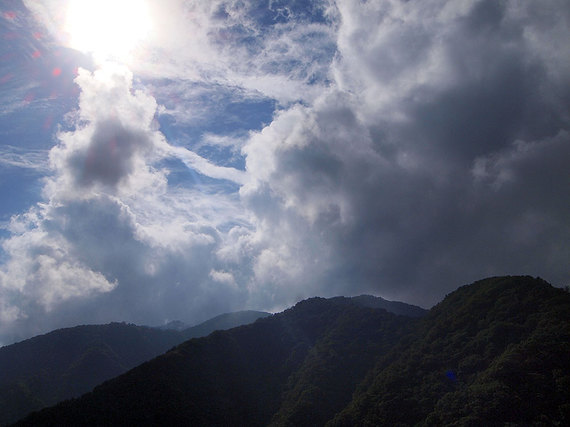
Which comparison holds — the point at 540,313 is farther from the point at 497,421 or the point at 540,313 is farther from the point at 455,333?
the point at 497,421

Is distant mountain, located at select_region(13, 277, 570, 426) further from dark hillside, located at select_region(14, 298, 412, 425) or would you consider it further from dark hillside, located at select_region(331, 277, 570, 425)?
dark hillside, located at select_region(14, 298, 412, 425)

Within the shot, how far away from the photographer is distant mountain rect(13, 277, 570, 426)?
90.3 meters

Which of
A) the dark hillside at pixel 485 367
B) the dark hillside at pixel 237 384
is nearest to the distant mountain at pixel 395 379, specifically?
the dark hillside at pixel 485 367

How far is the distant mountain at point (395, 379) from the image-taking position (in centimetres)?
9031

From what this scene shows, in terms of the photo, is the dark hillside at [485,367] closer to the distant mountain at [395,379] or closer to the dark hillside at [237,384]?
the distant mountain at [395,379]

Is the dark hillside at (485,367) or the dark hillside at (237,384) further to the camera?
the dark hillside at (237,384)

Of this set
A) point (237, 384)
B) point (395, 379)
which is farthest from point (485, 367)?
point (237, 384)

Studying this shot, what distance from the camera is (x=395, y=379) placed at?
121812mm

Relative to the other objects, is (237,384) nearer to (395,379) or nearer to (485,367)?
(395,379)

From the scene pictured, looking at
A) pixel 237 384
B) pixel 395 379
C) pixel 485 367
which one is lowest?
pixel 395 379

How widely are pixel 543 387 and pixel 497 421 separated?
554 inches

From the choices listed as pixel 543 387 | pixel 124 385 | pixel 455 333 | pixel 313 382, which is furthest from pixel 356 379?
pixel 124 385

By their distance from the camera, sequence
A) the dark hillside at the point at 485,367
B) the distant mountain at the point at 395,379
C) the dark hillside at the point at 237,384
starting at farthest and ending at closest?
the dark hillside at the point at 237,384
the distant mountain at the point at 395,379
the dark hillside at the point at 485,367

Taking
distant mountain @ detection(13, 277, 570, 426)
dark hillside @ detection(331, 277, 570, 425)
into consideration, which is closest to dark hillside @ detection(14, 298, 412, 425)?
distant mountain @ detection(13, 277, 570, 426)
